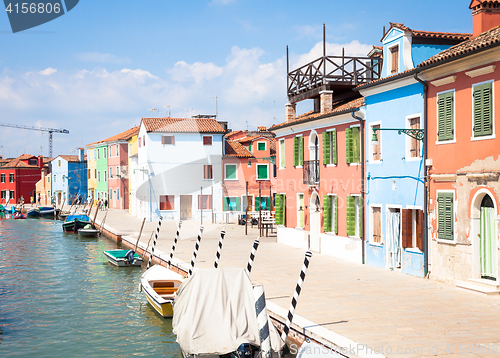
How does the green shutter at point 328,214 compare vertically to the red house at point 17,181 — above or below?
below

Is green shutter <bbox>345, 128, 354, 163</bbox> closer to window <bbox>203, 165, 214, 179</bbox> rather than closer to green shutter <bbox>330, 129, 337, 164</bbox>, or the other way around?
green shutter <bbox>330, 129, 337, 164</bbox>

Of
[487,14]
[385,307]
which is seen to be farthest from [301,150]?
[385,307]

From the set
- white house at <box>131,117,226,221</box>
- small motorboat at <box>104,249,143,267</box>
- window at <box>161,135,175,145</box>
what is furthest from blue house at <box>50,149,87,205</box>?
small motorboat at <box>104,249,143,267</box>

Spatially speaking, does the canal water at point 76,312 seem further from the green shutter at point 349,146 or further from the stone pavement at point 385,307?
the green shutter at point 349,146

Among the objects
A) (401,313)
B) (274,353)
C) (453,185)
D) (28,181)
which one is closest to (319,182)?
(453,185)

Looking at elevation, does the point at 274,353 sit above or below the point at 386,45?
below

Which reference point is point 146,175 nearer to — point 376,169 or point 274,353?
point 376,169

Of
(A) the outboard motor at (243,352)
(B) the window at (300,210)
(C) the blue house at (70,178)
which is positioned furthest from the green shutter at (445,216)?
(C) the blue house at (70,178)

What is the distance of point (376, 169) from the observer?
66.3ft

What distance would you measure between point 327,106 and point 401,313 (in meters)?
13.8

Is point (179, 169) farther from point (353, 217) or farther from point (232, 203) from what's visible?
point (353, 217)

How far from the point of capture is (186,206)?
48312mm

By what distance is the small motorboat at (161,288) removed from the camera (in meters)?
15.2

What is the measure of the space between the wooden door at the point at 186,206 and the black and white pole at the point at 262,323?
37902 millimetres
